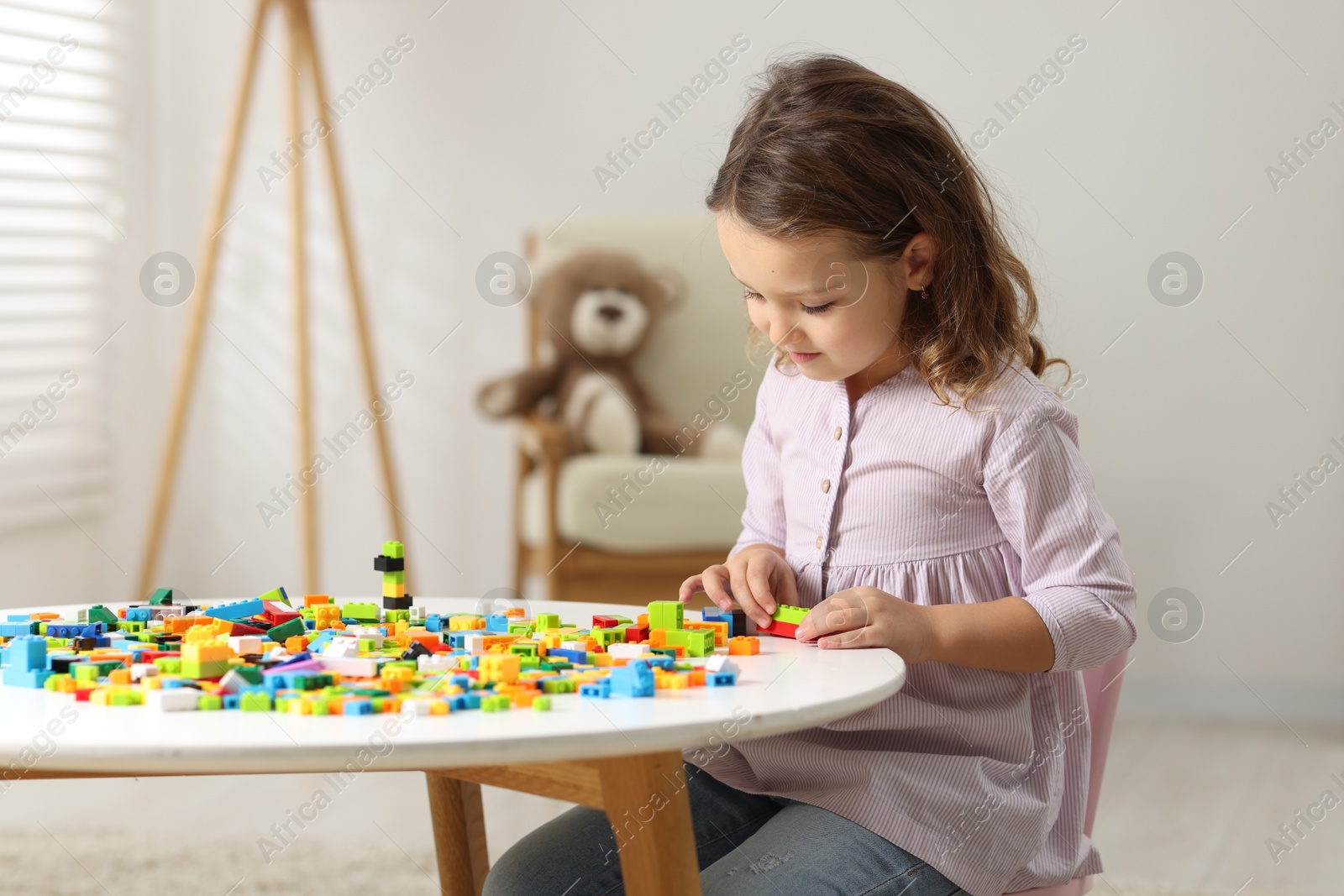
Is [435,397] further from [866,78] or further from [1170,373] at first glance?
[866,78]

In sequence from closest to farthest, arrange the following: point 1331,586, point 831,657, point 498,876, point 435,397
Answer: point 831,657
point 498,876
point 1331,586
point 435,397

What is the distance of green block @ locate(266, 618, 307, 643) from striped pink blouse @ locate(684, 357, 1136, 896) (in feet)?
1.09

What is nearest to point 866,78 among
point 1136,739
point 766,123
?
point 766,123

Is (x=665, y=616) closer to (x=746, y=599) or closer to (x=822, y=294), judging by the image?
(x=746, y=599)

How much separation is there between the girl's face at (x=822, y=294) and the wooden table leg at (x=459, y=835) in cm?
46

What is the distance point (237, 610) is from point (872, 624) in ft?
1.49

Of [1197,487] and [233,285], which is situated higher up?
[233,285]

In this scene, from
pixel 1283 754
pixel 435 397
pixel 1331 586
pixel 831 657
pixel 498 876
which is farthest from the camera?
pixel 435 397

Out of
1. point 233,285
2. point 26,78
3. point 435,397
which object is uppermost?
point 26,78

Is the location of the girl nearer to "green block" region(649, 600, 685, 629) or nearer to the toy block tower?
"green block" region(649, 600, 685, 629)

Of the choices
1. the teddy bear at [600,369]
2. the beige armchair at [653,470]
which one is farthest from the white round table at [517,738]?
the teddy bear at [600,369]

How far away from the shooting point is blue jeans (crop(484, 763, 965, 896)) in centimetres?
82

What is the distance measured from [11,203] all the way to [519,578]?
4.56 feet

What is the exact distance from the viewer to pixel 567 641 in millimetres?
835
